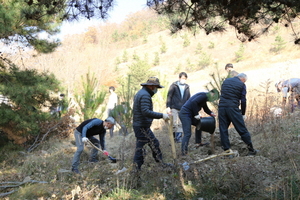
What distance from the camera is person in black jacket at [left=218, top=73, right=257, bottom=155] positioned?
5.04 metres

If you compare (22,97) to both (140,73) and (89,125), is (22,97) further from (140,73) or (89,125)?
(140,73)

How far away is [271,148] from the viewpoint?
5.30 meters

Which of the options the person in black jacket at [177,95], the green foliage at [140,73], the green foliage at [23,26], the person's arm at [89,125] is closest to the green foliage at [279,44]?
the green foliage at [140,73]

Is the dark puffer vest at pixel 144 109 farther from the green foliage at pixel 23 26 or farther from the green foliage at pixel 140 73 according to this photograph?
the green foliage at pixel 140 73

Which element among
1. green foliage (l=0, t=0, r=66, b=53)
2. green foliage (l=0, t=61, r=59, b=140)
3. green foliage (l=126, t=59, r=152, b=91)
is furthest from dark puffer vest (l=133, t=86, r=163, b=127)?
green foliage (l=126, t=59, r=152, b=91)

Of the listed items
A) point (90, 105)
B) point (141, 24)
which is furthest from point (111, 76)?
point (141, 24)

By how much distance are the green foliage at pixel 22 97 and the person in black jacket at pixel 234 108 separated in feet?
15.1

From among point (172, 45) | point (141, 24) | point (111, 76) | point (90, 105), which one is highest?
point (141, 24)

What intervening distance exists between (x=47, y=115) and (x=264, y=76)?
12825mm

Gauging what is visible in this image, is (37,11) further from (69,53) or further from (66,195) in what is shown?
(69,53)

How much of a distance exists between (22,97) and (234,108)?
486cm

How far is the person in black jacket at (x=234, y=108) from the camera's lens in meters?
5.04

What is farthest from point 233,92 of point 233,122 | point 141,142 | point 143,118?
point 141,142

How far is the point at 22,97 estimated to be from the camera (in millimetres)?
6977
